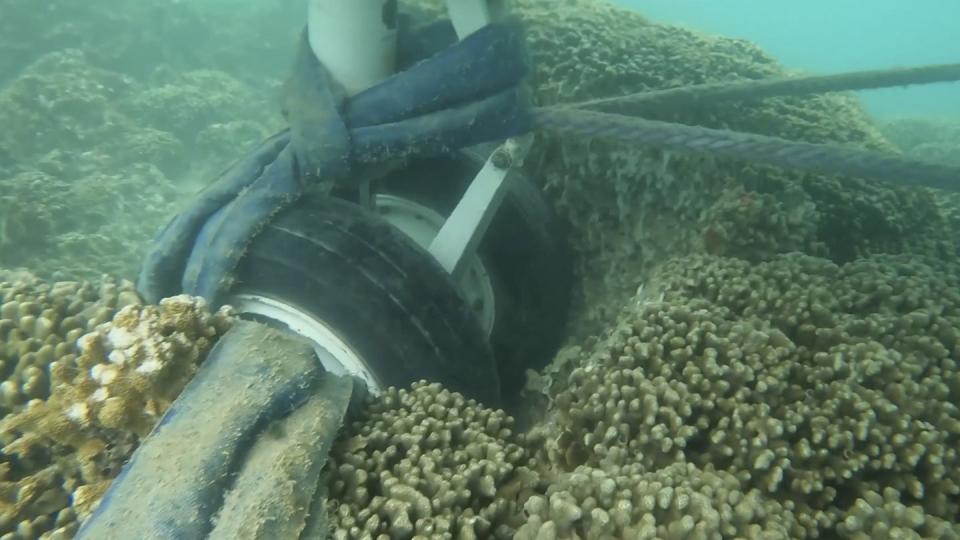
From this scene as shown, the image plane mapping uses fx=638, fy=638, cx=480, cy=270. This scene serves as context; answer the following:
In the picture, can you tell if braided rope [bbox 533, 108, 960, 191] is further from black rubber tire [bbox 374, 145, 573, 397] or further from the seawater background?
the seawater background

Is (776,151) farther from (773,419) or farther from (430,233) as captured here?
(430,233)

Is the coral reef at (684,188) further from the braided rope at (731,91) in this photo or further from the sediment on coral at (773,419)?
the sediment on coral at (773,419)

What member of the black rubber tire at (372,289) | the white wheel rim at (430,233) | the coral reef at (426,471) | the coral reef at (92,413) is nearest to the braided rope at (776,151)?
the white wheel rim at (430,233)

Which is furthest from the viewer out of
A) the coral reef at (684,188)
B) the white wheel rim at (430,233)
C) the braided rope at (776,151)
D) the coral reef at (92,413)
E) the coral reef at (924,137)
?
the coral reef at (924,137)

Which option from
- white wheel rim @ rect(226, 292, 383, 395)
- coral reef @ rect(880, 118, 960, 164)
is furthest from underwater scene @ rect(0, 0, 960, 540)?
coral reef @ rect(880, 118, 960, 164)

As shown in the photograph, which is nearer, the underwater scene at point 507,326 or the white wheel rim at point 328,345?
the underwater scene at point 507,326

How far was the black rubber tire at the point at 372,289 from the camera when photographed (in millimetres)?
2549

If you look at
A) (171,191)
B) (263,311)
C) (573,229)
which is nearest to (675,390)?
(263,311)

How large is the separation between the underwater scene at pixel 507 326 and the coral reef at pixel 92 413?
0.4 inches

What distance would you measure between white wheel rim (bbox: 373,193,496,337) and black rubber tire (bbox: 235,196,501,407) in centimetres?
78

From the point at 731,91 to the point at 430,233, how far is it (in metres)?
1.90

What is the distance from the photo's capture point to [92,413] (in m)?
2.05

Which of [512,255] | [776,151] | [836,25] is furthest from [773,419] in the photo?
[836,25]

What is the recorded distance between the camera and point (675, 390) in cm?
225
